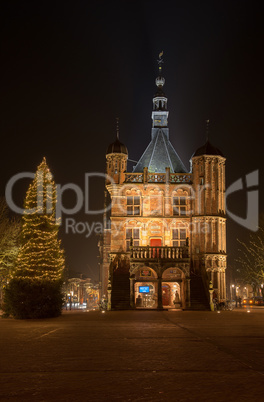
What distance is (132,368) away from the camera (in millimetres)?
10852

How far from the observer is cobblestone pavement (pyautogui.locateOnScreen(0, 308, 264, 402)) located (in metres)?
8.37

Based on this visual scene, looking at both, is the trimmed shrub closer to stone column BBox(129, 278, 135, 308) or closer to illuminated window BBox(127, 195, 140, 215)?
stone column BBox(129, 278, 135, 308)

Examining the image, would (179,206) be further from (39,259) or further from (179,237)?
(39,259)

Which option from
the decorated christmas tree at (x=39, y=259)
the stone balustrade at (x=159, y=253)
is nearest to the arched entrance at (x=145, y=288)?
the stone balustrade at (x=159, y=253)

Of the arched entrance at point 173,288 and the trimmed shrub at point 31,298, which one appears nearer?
the trimmed shrub at point 31,298

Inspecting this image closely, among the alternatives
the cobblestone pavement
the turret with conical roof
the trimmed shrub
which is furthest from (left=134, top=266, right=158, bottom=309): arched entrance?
the cobblestone pavement

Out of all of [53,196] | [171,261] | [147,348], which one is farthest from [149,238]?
[147,348]

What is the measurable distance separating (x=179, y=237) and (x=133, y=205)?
513 centimetres

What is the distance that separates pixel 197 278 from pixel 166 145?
14588 millimetres

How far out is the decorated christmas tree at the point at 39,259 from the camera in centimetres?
3123

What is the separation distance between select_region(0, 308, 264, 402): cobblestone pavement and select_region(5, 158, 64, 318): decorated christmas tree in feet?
45.6

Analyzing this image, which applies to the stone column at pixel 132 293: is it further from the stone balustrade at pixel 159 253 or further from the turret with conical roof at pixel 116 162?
the turret with conical roof at pixel 116 162

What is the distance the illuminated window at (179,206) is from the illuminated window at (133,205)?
10.9ft

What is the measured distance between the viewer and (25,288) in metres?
31.4
